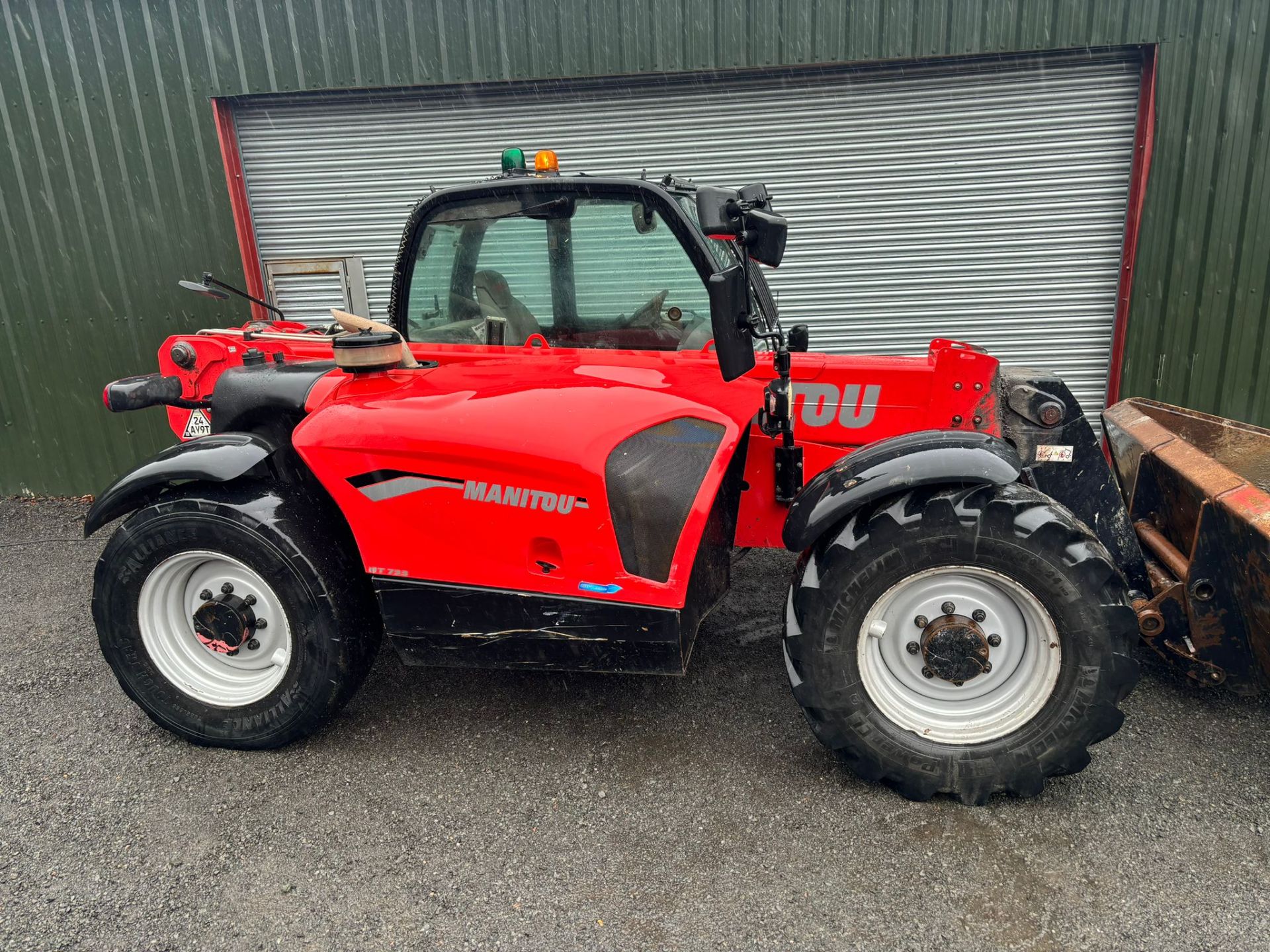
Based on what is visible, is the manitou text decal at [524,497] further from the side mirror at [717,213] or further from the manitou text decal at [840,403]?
the manitou text decal at [840,403]

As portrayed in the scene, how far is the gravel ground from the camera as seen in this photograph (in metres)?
2.13

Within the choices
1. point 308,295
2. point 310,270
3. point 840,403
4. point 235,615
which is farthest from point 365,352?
point 308,295

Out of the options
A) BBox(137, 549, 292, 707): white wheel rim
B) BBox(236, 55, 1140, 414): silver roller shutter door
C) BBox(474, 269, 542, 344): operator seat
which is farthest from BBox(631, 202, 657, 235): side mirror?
BBox(236, 55, 1140, 414): silver roller shutter door

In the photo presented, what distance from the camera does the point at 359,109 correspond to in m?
6.18

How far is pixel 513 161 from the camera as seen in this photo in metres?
3.34

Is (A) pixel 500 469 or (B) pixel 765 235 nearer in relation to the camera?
(B) pixel 765 235

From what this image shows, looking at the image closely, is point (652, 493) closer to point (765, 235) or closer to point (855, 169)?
point (765, 235)

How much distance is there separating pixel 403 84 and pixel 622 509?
4999mm

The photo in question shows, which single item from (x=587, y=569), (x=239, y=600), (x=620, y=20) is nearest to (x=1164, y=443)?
(x=587, y=569)

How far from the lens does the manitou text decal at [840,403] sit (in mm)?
2949

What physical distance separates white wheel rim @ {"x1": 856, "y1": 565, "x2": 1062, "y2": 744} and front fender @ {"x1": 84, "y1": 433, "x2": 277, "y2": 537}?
7.30 ft

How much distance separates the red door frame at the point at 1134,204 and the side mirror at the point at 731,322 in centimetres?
490

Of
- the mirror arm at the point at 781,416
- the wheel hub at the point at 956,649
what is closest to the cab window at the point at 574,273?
the mirror arm at the point at 781,416

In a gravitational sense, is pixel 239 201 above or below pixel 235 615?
above
